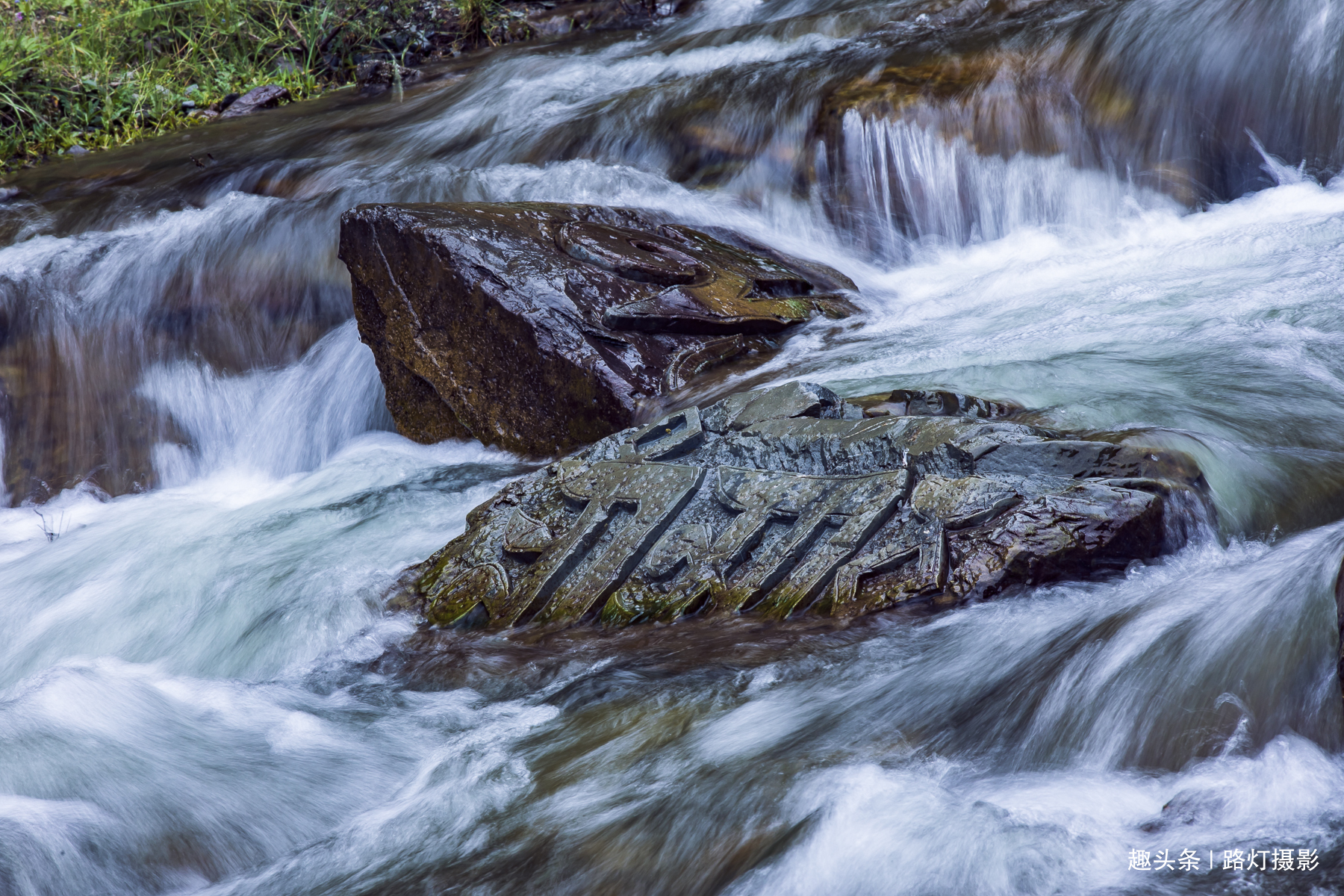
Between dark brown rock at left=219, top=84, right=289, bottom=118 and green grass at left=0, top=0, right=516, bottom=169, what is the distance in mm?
227

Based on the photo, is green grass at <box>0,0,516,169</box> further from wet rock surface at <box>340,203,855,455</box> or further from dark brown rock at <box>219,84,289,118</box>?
wet rock surface at <box>340,203,855,455</box>

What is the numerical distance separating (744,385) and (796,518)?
1.44 meters

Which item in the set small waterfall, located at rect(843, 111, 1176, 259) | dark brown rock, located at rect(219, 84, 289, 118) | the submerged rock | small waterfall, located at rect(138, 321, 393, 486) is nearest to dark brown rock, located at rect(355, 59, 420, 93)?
dark brown rock, located at rect(219, 84, 289, 118)

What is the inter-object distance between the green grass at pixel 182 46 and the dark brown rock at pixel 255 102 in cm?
23

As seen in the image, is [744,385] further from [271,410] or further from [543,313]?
[271,410]

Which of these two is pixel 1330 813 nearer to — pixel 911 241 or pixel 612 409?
pixel 612 409

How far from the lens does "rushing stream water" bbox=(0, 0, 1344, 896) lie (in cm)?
214

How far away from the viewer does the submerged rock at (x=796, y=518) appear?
2734mm

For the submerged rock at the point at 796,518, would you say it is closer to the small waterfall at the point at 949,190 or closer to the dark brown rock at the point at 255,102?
the small waterfall at the point at 949,190

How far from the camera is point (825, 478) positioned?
3041mm

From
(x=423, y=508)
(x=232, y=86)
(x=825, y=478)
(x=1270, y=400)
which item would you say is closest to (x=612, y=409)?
(x=423, y=508)

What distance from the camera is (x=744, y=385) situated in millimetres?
4363

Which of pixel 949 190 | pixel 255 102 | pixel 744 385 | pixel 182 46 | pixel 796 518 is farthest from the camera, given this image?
pixel 182 46

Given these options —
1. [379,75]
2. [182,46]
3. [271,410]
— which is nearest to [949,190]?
[271,410]
